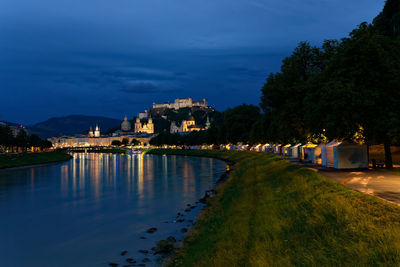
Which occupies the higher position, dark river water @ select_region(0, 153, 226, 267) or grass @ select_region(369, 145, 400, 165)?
grass @ select_region(369, 145, 400, 165)

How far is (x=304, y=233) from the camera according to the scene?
13.4 meters

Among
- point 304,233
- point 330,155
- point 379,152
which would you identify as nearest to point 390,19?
point 379,152

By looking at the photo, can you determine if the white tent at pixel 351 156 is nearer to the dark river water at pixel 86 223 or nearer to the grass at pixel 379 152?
the dark river water at pixel 86 223

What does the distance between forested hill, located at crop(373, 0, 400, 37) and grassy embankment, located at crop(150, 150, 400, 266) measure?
53.2m

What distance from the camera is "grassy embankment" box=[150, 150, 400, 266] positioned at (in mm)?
10359

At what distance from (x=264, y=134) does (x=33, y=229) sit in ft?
250

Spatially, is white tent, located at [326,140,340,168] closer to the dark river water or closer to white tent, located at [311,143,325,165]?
white tent, located at [311,143,325,165]

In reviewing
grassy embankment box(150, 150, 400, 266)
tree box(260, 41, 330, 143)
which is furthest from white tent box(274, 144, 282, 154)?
grassy embankment box(150, 150, 400, 266)

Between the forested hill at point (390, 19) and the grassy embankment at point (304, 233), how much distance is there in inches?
2094

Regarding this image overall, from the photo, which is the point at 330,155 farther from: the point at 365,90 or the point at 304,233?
the point at 304,233

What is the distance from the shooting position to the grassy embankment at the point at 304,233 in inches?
408

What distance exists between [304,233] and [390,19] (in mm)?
68484

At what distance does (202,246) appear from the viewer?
53.2ft

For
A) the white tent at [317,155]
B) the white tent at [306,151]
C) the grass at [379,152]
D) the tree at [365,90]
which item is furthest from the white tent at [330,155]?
the grass at [379,152]
